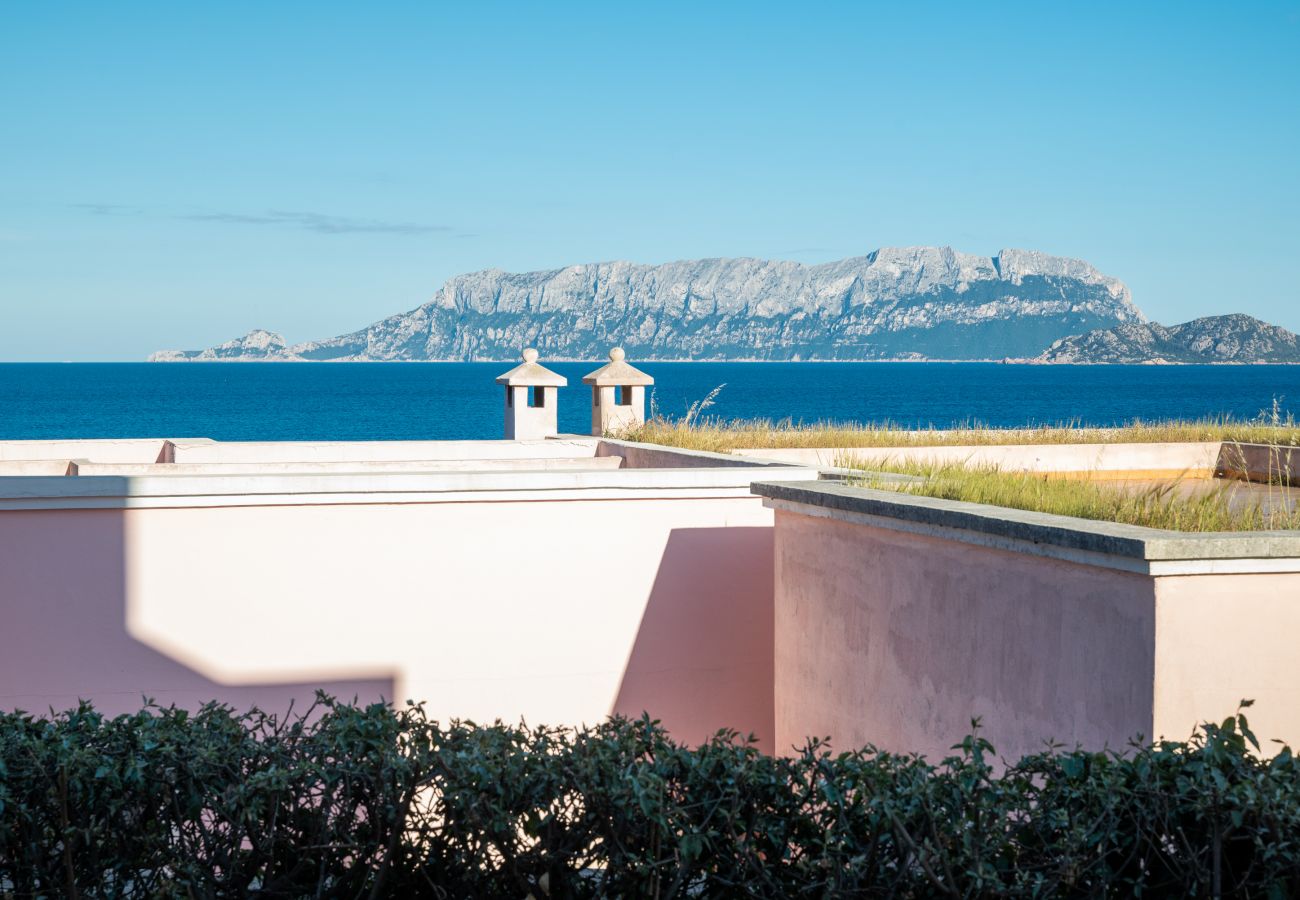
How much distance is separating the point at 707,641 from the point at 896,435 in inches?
203

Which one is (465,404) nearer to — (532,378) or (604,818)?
(532,378)

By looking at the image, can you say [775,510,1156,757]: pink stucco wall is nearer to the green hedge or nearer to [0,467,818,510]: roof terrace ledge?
[0,467,818,510]: roof terrace ledge

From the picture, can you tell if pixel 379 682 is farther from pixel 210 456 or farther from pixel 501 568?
pixel 210 456

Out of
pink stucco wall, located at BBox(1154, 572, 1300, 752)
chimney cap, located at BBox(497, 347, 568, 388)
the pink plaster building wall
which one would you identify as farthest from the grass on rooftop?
chimney cap, located at BBox(497, 347, 568, 388)

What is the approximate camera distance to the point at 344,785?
3615 millimetres

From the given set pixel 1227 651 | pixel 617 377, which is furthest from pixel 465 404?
pixel 1227 651

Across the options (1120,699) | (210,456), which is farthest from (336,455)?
(1120,699)

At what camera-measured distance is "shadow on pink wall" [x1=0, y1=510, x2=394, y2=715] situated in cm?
776

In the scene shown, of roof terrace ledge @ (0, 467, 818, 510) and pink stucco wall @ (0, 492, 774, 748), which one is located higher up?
roof terrace ledge @ (0, 467, 818, 510)

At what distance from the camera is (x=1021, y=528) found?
5.57 m

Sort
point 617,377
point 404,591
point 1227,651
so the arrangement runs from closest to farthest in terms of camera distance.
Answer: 1. point 1227,651
2. point 404,591
3. point 617,377

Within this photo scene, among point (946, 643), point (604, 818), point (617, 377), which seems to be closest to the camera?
point (604, 818)

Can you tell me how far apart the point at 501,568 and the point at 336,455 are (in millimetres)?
4321

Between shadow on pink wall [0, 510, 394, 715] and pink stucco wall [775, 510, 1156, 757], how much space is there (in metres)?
3.72
